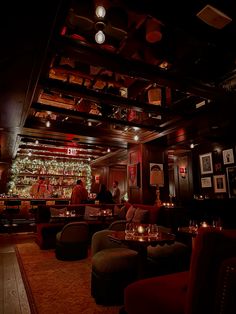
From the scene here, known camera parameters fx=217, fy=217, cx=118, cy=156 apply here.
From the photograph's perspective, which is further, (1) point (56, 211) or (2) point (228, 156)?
(2) point (228, 156)

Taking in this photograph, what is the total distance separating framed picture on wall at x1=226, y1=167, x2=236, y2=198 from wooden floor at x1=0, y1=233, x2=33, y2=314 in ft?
18.2

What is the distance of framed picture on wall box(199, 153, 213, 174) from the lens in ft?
23.1

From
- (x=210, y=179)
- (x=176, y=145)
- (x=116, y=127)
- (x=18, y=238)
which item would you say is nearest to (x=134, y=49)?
(x=116, y=127)

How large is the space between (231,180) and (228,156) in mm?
708

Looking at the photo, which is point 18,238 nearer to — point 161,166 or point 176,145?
point 161,166

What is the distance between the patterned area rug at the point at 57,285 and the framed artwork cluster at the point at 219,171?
4374 millimetres

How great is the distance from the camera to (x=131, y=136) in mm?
7141

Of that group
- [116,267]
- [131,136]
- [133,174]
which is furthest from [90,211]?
[116,267]

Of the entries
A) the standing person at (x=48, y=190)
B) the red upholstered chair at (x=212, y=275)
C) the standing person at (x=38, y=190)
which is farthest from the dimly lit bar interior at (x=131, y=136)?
the standing person at (x=48, y=190)

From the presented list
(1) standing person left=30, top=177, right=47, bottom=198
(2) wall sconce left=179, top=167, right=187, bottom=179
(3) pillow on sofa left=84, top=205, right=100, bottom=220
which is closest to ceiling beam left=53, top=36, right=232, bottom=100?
(3) pillow on sofa left=84, top=205, right=100, bottom=220

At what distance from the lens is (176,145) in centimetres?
731

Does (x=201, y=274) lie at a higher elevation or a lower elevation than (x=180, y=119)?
lower

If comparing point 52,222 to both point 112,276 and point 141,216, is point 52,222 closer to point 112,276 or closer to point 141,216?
point 141,216

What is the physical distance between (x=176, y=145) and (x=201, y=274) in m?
6.35
